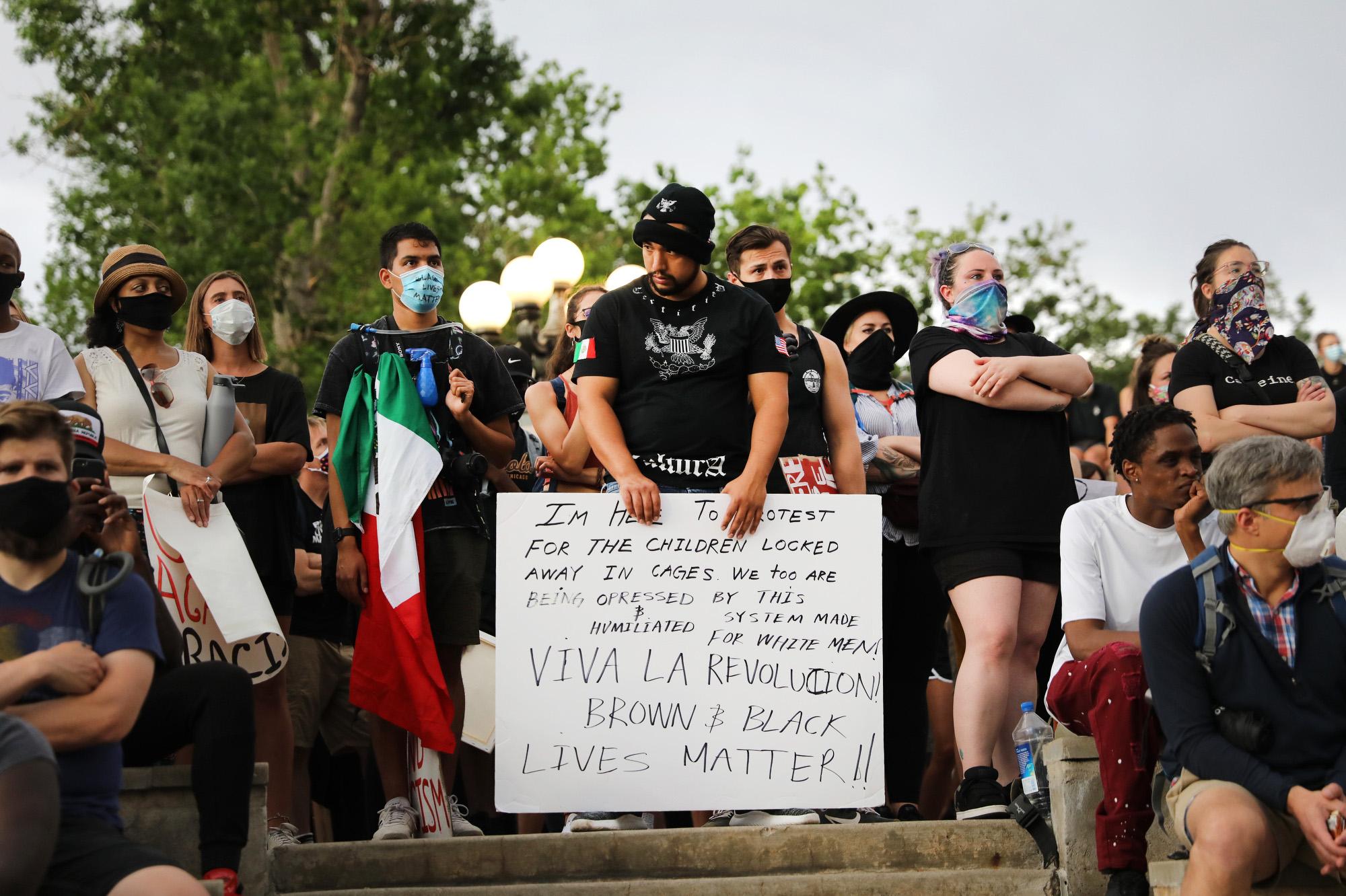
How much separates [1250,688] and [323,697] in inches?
172

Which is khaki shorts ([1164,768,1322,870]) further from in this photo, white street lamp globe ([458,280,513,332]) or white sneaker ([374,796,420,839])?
white street lamp globe ([458,280,513,332])

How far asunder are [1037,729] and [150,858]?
3.31 meters

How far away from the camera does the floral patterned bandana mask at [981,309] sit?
6.43 meters

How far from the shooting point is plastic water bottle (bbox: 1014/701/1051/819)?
5.61 meters

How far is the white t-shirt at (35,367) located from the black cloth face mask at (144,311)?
433mm

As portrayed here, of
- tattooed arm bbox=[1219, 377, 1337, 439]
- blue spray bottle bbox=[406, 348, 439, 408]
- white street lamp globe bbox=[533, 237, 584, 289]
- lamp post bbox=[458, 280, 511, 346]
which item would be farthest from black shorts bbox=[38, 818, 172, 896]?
white street lamp globe bbox=[533, 237, 584, 289]

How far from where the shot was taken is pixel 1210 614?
15.5 ft

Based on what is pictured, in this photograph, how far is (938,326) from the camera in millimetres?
6527

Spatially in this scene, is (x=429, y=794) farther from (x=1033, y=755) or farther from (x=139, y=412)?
(x=1033, y=755)

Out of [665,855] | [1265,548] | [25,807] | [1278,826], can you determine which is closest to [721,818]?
[665,855]

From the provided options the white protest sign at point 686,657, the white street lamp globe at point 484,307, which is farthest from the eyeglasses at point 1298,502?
the white street lamp globe at point 484,307

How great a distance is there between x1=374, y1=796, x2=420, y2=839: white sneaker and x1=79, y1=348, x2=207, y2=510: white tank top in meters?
1.46

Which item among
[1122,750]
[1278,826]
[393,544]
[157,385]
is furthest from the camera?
[157,385]

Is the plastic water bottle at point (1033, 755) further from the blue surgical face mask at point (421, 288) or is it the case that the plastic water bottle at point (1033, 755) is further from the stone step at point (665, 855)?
the blue surgical face mask at point (421, 288)
